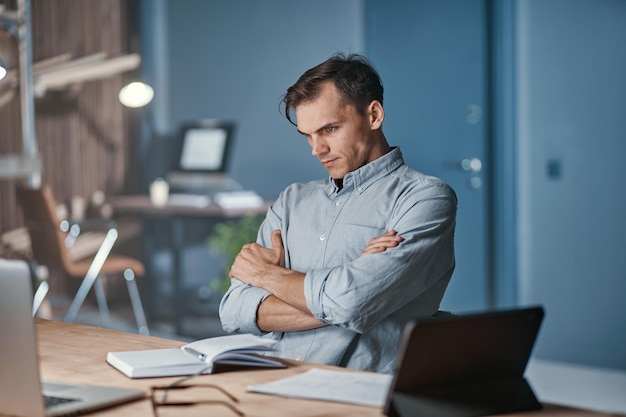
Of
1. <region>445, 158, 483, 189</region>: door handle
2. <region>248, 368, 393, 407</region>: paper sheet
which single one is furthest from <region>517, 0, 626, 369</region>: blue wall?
<region>248, 368, 393, 407</region>: paper sheet

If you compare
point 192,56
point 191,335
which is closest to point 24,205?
point 191,335

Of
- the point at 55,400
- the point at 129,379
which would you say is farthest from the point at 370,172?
the point at 55,400

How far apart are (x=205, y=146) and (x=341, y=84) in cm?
356

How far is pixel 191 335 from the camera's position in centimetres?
561

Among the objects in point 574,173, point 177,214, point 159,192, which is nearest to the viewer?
point 574,173

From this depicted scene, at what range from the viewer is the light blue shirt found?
2.08 metres

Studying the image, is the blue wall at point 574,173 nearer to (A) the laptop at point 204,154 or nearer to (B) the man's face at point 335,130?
(A) the laptop at point 204,154

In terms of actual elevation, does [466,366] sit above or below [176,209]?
Answer: above

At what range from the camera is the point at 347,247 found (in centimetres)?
232

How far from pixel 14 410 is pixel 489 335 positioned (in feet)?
2.60

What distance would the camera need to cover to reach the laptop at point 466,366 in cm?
140

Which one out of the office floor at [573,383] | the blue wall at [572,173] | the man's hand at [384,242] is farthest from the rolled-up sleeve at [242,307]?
the blue wall at [572,173]

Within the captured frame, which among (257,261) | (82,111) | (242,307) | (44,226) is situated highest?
(82,111)

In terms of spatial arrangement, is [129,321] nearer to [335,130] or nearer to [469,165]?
[469,165]
